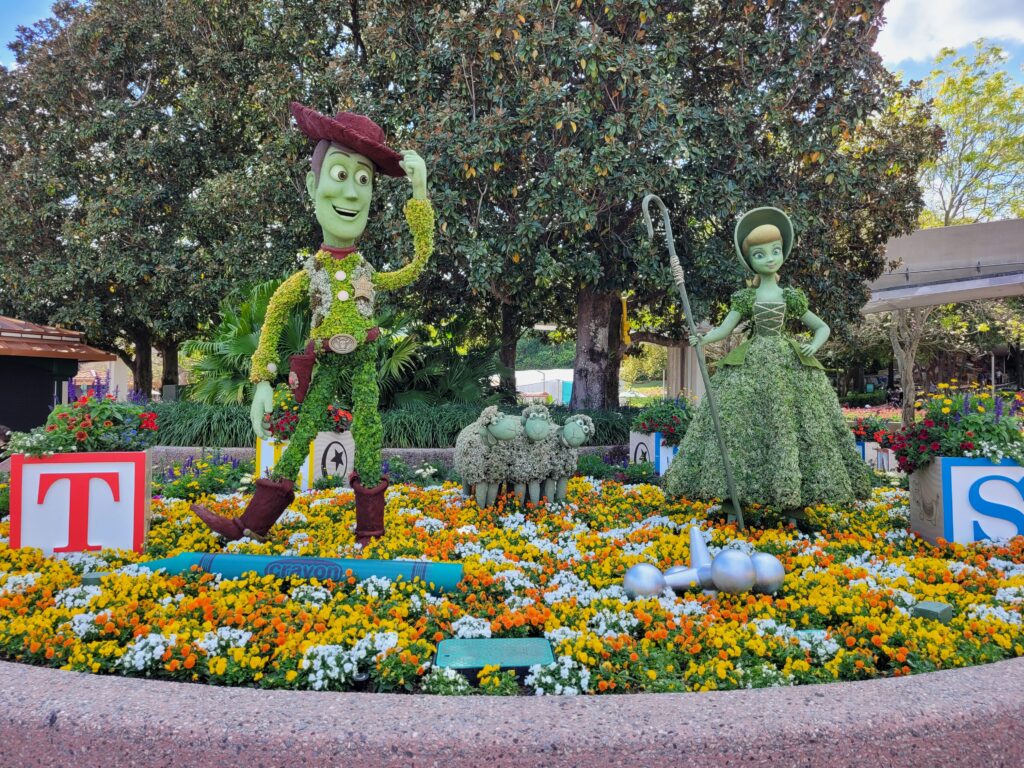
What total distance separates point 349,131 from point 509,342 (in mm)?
7903

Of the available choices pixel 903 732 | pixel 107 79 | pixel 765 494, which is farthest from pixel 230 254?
pixel 903 732

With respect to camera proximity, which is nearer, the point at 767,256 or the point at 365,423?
the point at 365,423

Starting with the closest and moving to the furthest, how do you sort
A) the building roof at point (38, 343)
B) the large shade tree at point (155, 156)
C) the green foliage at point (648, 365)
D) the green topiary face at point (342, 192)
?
1. the green topiary face at point (342, 192)
2. the building roof at point (38, 343)
3. the large shade tree at point (155, 156)
4. the green foliage at point (648, 365)

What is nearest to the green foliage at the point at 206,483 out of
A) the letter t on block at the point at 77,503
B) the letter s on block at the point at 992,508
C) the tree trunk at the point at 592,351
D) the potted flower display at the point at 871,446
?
the letter t on block at the point at 77,503

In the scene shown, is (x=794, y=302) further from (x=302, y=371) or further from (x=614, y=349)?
(x=614, y=349)

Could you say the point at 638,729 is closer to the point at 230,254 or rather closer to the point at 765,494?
the point at 765,494

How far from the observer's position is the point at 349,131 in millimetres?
3617

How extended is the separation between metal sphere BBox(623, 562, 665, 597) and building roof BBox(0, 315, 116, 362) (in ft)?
26.7

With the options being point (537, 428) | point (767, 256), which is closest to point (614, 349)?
point (537, 428)

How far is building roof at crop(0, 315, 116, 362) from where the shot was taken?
799 centimetres

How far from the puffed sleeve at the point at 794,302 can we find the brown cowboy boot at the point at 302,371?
3001 millimetres

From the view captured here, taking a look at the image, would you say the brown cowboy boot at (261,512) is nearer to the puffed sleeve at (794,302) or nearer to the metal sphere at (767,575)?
the metal sphere at (767,575)

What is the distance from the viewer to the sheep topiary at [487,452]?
4.51m

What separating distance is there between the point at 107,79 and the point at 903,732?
44.7ft
